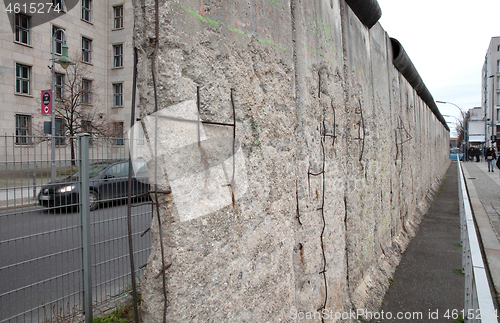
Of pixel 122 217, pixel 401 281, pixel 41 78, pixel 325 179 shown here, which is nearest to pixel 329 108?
pixel 325 179

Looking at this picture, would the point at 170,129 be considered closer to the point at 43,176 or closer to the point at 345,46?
the point at 43,176

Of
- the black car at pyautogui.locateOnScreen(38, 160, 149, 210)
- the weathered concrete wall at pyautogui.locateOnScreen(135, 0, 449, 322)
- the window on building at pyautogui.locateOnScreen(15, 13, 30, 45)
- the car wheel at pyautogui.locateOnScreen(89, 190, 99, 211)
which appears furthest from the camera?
the window on building at pyautogui.locateOnScreen(15, 13, 30, 45)

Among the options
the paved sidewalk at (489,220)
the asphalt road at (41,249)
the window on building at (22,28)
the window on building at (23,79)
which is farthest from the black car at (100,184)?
the window on building at (22,28)

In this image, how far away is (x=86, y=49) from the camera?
76.6ft

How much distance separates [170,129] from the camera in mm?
1550

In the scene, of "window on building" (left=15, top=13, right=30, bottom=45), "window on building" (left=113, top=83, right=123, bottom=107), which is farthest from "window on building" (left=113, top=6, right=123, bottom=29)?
"window on building" (left=15, top=13, right=30, bottom=45)

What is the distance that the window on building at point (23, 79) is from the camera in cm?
2012

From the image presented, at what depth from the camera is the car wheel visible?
3262mm

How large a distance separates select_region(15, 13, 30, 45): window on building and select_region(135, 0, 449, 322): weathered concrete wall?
884 inches

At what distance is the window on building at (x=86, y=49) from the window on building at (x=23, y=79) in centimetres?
371

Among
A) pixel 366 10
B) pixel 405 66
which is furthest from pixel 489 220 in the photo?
pixel 366 10

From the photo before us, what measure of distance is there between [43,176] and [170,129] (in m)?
1.76

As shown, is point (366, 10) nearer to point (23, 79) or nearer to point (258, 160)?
point (258, 160)

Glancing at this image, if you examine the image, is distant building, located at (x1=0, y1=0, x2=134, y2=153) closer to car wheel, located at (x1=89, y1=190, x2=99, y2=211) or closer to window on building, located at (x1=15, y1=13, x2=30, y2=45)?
window on building, located at (x1=15, y1=13, x2=30, y2=45)
